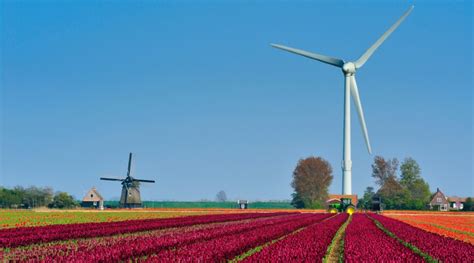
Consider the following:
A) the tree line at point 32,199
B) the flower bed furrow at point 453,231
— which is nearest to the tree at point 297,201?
the tree line at point 32,199

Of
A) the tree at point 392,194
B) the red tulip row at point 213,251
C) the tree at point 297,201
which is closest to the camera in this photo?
the red tulip row at point 213,251

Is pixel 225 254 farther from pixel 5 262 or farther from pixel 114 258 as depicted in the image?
pixel 5 262

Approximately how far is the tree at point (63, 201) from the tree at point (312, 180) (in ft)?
166

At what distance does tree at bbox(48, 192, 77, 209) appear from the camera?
122306 mm

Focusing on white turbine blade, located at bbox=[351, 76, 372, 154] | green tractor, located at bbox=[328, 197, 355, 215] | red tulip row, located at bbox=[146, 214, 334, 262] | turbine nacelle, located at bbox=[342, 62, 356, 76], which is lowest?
red tulip row, located at bbox=[146, 214, 334, 262]

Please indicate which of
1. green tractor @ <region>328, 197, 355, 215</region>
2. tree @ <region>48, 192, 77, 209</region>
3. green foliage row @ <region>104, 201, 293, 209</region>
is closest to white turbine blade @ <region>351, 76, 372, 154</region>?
green tractor @ <region>328, 197, 355, 215</region>

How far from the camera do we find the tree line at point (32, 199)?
4860 inches

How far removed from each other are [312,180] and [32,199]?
63.3 meters

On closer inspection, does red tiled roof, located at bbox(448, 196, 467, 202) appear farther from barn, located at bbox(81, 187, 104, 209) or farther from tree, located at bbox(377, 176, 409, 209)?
barn, located at bbox(81, 187, 104, 209)

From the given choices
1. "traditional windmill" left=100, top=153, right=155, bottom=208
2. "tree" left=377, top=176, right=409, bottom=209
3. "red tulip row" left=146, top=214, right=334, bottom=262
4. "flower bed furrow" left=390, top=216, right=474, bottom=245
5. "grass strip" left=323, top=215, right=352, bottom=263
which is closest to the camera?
"red tulip row" left=146, top=214, right=334, bottom=262

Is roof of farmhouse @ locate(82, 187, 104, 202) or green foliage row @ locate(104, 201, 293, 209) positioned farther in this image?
green foliage row @ locate(104, 201, 293, 209)

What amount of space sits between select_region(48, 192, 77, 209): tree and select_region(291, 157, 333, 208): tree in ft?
166

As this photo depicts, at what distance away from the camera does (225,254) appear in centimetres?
2144

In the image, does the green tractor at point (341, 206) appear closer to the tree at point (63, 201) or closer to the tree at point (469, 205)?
the tree at point (469, 205)
